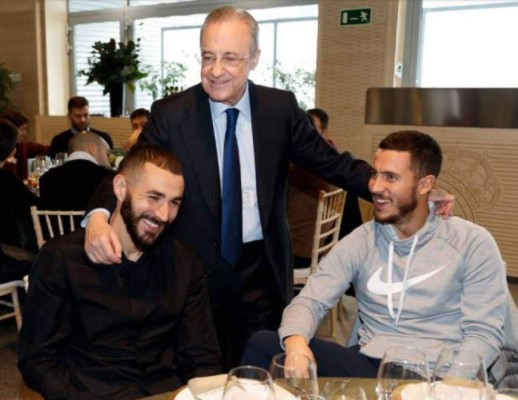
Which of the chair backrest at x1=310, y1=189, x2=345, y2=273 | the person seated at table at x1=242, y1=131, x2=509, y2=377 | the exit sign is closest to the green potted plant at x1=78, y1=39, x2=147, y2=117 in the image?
the exit sign

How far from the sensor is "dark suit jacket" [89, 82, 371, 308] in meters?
1.94

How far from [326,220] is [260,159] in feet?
5.02

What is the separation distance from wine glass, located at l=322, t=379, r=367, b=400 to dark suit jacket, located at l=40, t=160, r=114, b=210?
94.2 inches

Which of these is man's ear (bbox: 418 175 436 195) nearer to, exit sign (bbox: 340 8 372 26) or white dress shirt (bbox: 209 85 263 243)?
white dress shirt (bbox: 209 85 263 243)

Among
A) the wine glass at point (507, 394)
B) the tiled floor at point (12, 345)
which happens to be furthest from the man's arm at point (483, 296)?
the tiled floor at point (12, 345)

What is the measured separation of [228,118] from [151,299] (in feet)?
2.21

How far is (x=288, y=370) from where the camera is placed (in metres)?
1.06

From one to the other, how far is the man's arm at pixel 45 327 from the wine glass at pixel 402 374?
89 cm

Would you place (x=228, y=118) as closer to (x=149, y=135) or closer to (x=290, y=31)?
(x=149, y=135)

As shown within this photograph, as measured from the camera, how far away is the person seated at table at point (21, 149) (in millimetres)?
5262

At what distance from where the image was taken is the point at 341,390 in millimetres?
1150

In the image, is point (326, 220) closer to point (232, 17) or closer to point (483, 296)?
point (483, 296)

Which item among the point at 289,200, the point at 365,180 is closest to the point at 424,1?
the point at 289,200

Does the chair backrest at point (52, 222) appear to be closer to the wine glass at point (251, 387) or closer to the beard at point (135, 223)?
the beard at point (135, 223)
